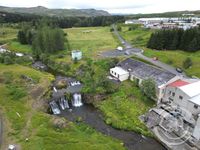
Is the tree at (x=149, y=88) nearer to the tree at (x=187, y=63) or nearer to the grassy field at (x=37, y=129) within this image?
the grassy field at (x=37, y=129)

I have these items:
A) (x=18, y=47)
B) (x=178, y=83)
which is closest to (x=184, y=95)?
(x=178, y=83)

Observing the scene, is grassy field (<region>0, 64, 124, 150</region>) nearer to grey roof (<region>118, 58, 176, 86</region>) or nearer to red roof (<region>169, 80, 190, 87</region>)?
red roof (<region>169, 80, 190, 87</region>)

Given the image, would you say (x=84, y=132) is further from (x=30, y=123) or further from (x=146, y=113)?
(x=146, y=113)

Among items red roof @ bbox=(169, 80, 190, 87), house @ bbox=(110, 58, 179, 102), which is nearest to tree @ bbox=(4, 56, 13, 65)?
house @ bbox=(110, 58, 179, 102)

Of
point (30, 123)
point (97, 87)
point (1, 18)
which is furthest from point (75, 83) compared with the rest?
point (1, 18)

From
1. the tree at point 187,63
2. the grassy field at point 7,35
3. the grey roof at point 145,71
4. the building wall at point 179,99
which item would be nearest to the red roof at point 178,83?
the building wall at point 179,99

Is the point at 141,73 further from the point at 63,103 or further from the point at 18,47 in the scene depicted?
the point at 18,47
